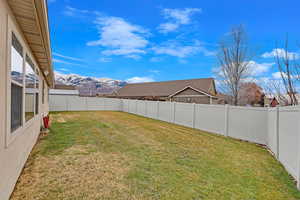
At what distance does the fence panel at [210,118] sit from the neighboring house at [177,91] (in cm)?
1107

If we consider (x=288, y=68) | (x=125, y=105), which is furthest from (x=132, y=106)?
(x=288, y=68)

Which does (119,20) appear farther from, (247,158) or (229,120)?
(247,158)

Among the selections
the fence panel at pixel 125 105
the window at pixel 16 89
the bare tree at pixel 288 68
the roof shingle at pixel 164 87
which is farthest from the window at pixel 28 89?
the roof shingle at pixel 164 87

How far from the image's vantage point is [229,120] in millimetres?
7910

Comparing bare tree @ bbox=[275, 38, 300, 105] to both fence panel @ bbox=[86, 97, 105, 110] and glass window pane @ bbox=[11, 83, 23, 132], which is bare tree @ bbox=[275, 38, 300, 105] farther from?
fence panel @ bbox=[86, 97, 105, 110]

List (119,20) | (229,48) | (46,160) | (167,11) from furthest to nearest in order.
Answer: (229,48) < (119,20) < (167,11) < (46,160)

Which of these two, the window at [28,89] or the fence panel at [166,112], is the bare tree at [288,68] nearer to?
the window at [28,89]

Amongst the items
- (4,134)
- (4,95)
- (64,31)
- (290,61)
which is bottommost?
(4,134)

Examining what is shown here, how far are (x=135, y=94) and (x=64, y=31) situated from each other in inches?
588

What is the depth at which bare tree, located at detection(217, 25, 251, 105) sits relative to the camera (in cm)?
1622

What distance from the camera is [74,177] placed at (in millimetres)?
3359

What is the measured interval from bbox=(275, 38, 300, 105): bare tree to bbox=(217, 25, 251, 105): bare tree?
11564mm

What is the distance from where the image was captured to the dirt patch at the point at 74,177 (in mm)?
2783

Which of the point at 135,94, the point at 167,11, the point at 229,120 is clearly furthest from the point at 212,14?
the point at 135,94
